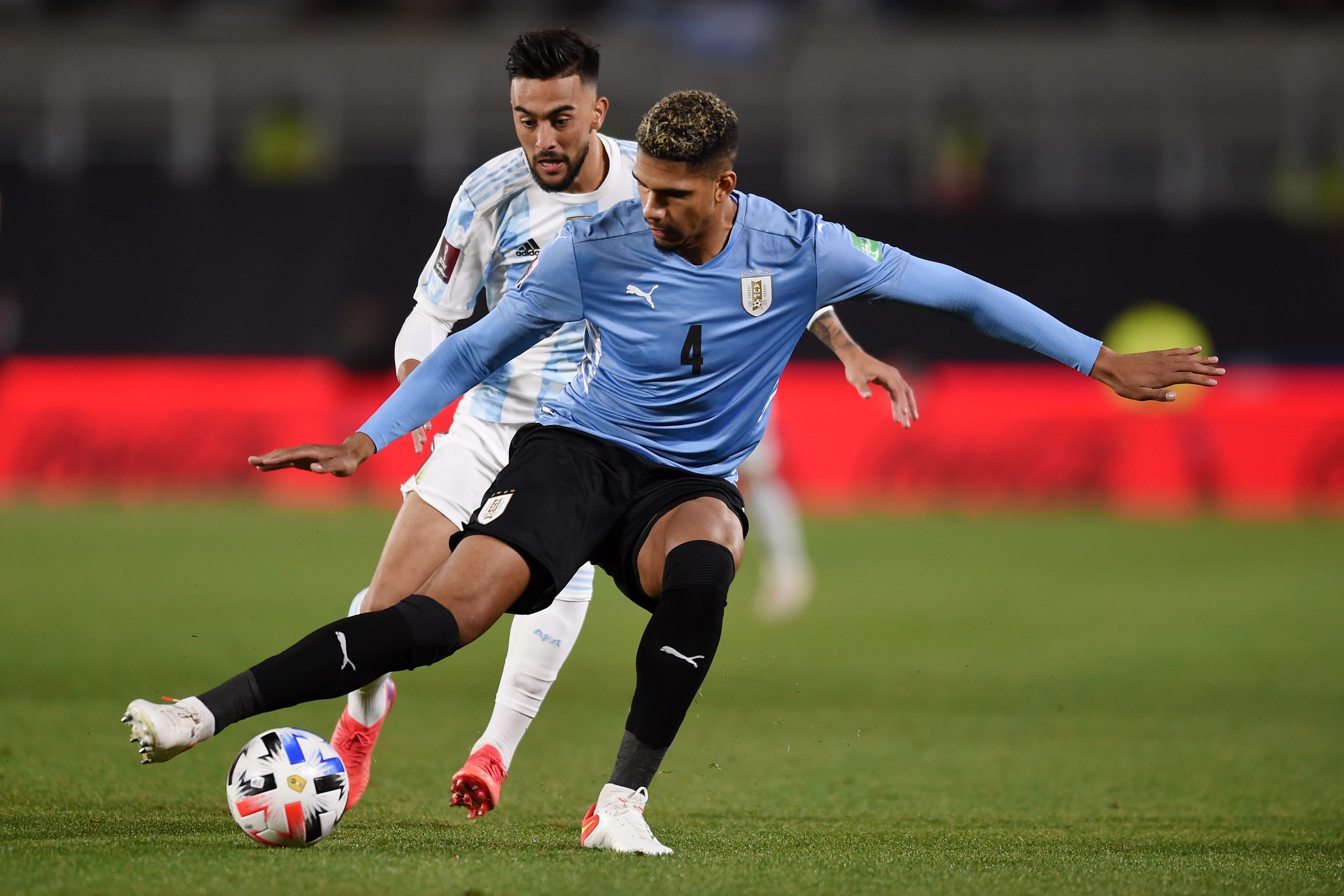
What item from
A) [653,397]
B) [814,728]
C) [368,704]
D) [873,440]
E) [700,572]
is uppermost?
[653,397]

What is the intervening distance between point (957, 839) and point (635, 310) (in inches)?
75.0

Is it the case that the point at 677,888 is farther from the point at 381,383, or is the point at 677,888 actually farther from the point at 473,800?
the point at 381,383

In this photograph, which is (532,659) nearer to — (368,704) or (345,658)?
(368,704)

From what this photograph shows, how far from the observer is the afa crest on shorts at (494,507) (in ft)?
14.6

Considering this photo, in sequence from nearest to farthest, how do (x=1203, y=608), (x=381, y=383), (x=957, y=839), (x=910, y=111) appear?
(x=957, y=839), (x=1203, y=608), (x=381, y=383), (x=910, y=111)

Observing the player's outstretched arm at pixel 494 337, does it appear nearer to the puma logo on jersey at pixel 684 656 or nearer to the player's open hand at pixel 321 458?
the player's open hand at pixel 321 458

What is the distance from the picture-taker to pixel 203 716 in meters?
3.89

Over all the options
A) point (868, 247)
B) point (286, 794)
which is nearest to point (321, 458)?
point (286, 794)

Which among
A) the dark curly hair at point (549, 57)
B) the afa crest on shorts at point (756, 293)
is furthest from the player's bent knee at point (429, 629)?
the dark curly hair at point (549, 57)

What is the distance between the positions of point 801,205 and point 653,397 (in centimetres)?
1320

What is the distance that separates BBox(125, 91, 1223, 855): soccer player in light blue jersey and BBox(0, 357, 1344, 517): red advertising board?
1123 centimetres

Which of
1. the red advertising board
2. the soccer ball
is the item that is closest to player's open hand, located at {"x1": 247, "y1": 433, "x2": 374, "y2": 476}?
the soccer ball

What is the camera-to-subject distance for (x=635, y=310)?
4586 millimetres

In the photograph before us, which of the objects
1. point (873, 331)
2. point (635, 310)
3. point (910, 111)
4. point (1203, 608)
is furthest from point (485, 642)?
point (910, 111)
